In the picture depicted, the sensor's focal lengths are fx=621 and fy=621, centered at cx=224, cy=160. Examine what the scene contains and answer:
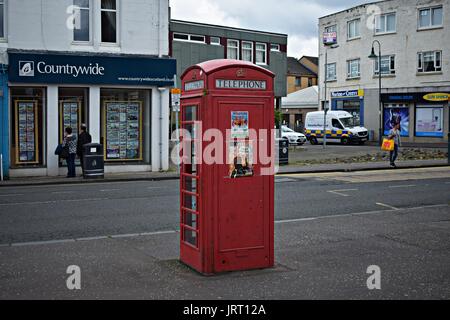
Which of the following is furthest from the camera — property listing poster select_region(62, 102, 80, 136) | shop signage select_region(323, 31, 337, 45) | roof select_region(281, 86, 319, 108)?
roof select_region(281, 86, 319, 108)

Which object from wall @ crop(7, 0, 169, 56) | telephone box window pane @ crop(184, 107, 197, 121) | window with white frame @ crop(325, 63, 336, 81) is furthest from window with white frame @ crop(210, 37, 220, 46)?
telephone box window pane @ crop(184, 107, 197, 121)

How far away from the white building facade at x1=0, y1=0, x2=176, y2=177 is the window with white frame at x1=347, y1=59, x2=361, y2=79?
33078 mm

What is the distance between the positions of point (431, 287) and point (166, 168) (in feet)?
58.8

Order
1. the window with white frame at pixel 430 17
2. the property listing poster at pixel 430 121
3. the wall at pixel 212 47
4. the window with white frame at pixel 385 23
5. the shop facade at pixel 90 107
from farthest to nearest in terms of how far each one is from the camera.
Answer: the window with white frame at pixel 385 23 → the window with white frame at pixel 430 17 → the property listing poster at pixel 430 121 → the wall at pixel 212 47 → the shop facade at pixel 90 107

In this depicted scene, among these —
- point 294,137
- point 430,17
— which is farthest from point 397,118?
point 294,137

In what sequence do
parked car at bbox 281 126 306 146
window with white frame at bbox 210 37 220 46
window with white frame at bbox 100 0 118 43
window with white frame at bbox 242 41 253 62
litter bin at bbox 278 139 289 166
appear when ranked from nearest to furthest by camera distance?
window with white frame at bbox 100 0 118 43
litter bin at bbox 278 139 289 166
parked car at bbox 281 126 306 146
window with white frame at bbox 210 37 220 46
window with white frame at bbox 242 41 253 62

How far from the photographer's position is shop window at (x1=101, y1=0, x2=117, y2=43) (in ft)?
75.7

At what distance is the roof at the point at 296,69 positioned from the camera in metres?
80.9

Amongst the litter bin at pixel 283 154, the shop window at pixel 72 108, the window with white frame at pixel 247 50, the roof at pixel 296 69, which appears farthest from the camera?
the roof at pixel 296 69

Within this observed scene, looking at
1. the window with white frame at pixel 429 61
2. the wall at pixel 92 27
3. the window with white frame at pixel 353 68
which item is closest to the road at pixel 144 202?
the wall at pixel 92 27

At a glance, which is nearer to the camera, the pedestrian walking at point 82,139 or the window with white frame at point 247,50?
the pedestrian walking at point 82,139

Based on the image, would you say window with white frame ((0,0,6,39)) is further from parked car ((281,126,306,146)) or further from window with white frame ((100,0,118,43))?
parked car ((281,126,306,146))

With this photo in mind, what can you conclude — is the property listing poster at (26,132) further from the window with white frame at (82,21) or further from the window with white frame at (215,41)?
the window with white frame at (215,41)
